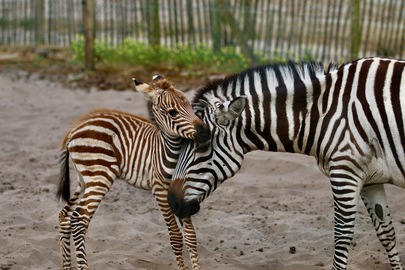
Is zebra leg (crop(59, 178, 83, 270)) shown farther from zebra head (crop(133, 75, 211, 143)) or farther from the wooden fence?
the wooden fence

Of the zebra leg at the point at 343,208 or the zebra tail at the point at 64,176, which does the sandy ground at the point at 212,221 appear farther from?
the zebra leg at the point at 343,208

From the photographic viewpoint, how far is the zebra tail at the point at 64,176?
5.80 meters

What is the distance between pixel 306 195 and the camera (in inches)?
307

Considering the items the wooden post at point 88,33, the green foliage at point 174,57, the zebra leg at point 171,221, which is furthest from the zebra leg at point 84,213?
the wooden post at point 88,33

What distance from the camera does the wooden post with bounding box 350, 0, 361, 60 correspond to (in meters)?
12.3

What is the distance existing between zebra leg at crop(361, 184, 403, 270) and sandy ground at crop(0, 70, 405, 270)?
0.80 ft

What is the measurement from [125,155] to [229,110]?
906 millimetres

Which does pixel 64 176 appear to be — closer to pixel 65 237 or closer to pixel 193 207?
pixel 65 237

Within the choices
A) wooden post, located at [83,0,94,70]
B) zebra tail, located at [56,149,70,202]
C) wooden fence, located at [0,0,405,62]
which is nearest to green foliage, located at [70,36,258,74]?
wooden fence, located at [0,0,405,62]

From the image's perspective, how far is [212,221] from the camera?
698cm

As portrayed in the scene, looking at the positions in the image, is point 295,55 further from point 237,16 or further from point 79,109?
point 79,109

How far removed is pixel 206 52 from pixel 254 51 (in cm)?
81

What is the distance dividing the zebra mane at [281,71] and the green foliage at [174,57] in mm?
7017

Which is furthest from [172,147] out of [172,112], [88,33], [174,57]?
[174,57]
